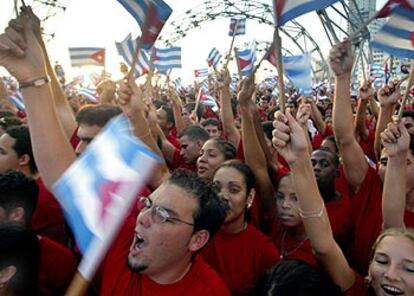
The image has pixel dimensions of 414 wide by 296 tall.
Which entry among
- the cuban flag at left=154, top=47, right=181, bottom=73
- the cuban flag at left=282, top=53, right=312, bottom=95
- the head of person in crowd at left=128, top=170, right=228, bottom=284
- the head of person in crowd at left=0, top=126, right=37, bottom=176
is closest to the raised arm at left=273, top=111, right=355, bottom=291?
the head of person in crowd at left=128, top=170, right=228, bottom=284

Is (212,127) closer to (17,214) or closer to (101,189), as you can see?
(17,214)

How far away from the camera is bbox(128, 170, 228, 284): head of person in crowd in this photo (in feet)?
7.07

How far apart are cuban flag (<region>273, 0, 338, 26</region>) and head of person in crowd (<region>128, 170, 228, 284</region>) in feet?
2.97

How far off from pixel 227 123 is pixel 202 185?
9.42 ft

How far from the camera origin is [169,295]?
2.13 meters

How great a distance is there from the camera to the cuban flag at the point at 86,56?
8805mm

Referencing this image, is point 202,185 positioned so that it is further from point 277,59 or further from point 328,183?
point 328,183

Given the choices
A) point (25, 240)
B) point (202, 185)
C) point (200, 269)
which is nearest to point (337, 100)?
point (202, 185)

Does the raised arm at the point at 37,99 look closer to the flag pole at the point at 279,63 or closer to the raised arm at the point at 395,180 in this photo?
the flag pole at the point at 279,63

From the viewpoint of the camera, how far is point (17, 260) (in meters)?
2.01

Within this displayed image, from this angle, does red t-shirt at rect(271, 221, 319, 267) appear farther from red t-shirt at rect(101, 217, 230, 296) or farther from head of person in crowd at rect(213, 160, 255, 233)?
red t-shirt at rect(101, 217, 230, 296)

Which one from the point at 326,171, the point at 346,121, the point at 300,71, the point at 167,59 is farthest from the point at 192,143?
the point at 167,59

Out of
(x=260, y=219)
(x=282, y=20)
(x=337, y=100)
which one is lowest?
(x=260, y=219)

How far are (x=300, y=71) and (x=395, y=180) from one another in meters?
4.54
